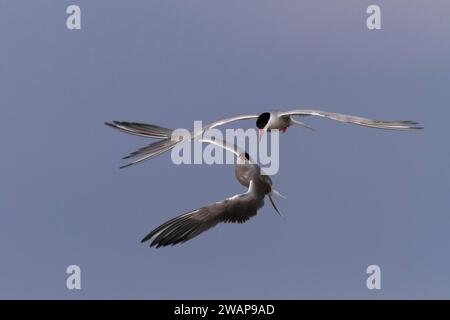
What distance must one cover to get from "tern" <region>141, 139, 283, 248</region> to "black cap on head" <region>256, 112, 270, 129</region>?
1.37ft

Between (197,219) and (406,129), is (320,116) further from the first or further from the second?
(197,219)

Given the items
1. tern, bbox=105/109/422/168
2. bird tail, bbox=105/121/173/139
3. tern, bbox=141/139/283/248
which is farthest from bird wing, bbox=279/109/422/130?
bird tail, bbox=105/121/173/139

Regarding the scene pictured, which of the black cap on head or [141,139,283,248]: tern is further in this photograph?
the black cap on head

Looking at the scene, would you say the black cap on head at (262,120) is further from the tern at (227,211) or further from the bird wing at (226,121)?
the tern at (227,211)

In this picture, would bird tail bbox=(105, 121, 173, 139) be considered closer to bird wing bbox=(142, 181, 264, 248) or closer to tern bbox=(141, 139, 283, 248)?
tern bbox=(141, 139, 283, 248)

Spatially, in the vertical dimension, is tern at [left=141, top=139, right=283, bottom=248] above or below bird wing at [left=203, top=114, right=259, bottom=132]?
below

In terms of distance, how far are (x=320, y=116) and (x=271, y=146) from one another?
0.81 m

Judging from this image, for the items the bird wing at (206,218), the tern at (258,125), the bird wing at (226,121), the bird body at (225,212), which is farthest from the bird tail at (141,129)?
the bird wing at (206,218)

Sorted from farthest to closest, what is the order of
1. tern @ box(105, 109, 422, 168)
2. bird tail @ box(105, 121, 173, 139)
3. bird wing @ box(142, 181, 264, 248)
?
bird tail @ box(105, 121, 173, 139) < tern @ box(105, 109, 422, 168) < bird wing @ box(142, 181, 264, 248)

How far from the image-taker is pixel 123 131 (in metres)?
12.6

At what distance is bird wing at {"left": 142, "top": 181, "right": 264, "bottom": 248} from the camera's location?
10.7 meters

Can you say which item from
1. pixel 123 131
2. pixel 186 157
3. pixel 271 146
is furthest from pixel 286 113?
pixel 123 131

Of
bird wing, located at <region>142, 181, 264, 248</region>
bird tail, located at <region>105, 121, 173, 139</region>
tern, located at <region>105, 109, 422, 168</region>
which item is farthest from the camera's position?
bird tail, located at <region>105, 121, 173, 139</region>

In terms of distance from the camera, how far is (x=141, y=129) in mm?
12680
